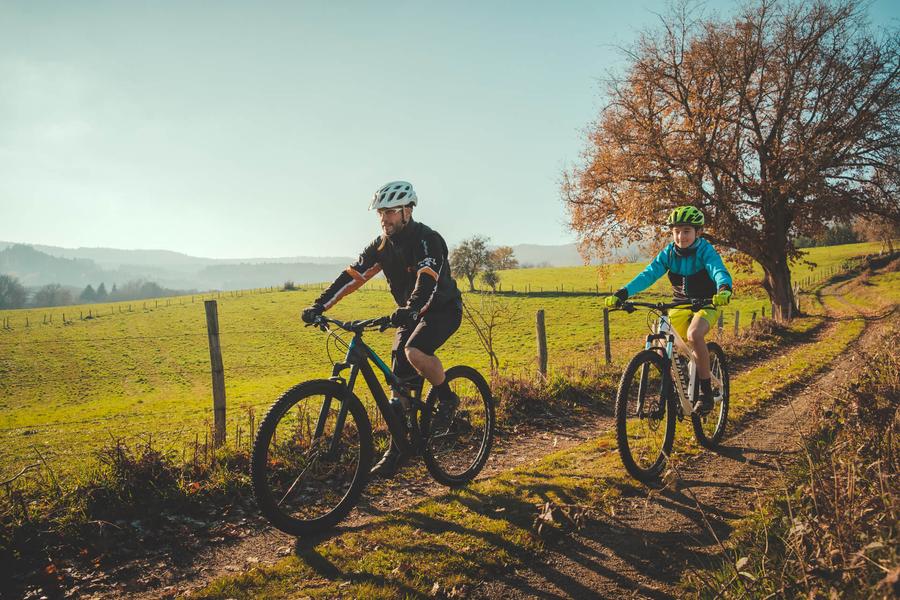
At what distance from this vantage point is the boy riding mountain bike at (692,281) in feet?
17.9

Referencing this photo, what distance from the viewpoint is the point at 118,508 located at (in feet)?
14.1

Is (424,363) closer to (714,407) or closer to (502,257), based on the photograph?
(714,407)

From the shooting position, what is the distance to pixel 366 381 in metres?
4.48

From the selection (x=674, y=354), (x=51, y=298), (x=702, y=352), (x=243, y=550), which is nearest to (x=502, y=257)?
(x=702, y=352)

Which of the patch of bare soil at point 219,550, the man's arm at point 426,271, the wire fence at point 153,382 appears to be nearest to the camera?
the patch of bare soil at point 219,550

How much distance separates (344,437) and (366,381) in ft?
5.21

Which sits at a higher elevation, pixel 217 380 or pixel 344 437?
pixel 217 380

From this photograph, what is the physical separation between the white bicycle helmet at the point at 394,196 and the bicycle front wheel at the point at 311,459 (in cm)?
→ 172

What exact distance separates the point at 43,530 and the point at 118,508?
1.69 feet

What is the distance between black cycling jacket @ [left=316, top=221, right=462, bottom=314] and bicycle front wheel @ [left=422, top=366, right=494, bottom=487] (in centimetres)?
95

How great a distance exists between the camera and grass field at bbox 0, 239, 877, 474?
19.2 metres

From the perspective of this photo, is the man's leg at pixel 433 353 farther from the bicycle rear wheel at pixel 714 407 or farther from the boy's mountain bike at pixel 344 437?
the bicycle rear wheel at pixel 714 407

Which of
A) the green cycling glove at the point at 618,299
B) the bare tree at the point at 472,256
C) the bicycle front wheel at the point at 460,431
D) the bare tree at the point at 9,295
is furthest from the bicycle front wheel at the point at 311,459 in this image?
the bare tree at the point at 9,295

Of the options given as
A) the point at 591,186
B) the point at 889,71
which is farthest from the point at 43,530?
the point at 889,71
